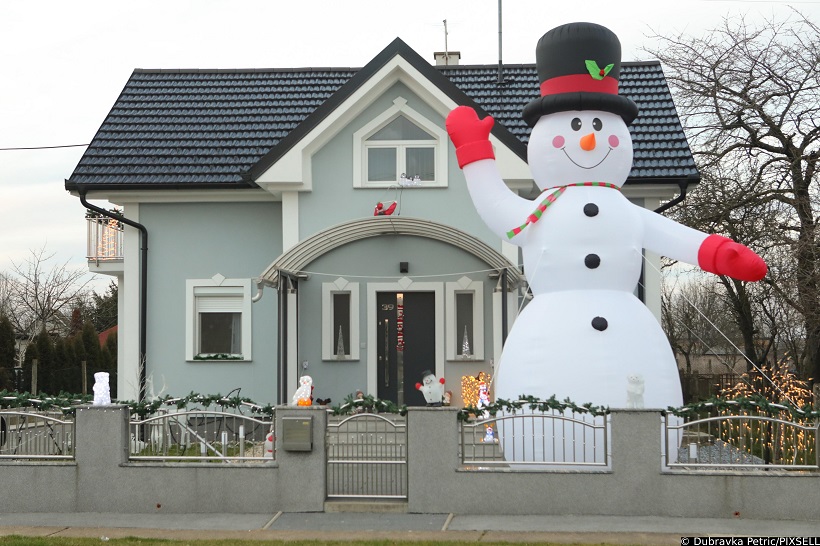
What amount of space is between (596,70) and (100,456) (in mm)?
6711

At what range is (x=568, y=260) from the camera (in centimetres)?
1101

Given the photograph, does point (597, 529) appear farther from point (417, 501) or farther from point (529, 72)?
point (529, 72)

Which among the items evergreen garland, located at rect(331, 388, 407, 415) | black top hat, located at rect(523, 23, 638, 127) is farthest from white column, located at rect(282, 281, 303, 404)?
black top hat, located at rect(523, 23, 638, 127)

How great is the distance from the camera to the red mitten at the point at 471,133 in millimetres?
11664

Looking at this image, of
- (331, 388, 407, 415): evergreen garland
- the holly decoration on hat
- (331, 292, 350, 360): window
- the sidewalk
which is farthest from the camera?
(331, 292, 350, 360): window

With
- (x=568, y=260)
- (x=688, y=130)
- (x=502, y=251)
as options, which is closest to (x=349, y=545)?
(x=568, y=260)

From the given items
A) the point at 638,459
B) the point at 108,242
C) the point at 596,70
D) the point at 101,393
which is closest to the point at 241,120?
the point at 108,242

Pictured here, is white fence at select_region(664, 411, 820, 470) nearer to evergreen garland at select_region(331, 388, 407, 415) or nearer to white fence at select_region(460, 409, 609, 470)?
white fence at select_region(460, 409, 609, 470)

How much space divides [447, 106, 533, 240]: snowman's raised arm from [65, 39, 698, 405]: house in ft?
10.7

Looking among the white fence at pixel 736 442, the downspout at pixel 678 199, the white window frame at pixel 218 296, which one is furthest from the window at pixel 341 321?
the white fence at pixel 736 442

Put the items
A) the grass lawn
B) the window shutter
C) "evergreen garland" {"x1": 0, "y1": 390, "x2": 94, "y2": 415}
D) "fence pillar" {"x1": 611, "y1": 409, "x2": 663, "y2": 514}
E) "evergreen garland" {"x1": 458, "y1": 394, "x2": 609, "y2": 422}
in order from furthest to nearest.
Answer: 1. the window shutter
2. "evergreen garland" {"x1": 0, "y1": 390, "x2": 94, "y2": 415}
3. "evergreen garland" {"x1": 458, "y1": 394, "x2": 609, "y2": 422}
4. "fence pillar" {"x1": 611, "y1": 409, "x2": 663, "y2": 514}
5. the grass lawn

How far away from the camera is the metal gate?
33.7 feet

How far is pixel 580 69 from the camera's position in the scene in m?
11.2

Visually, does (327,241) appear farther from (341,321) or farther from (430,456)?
(430,456)
